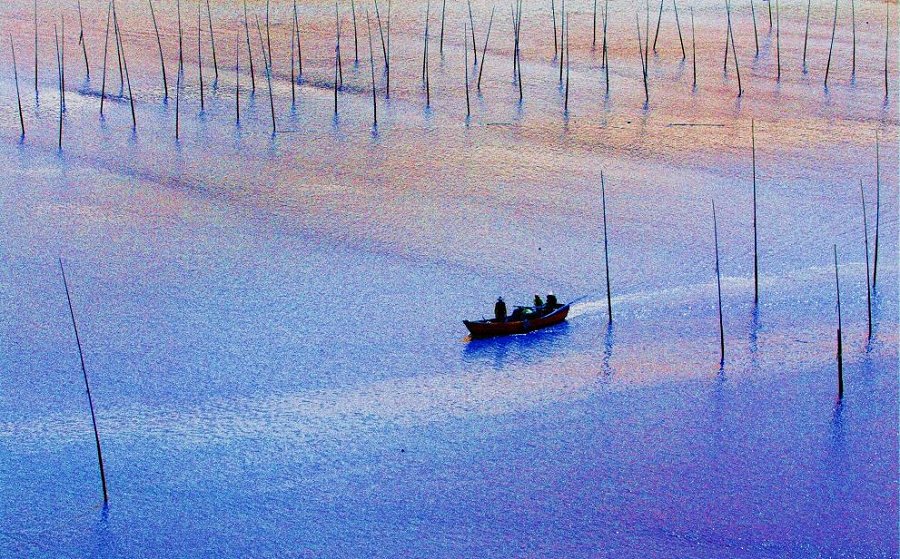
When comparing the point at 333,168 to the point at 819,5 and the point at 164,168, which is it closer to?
the point at 164,168

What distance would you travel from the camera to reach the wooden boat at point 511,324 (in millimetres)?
7004

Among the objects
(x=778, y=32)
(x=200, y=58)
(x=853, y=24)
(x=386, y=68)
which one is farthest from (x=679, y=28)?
(x=200, y=58)

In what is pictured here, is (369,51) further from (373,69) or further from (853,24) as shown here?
(853,24)

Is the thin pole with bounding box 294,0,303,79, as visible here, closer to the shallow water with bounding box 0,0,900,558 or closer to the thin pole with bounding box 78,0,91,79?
the shallow water with bounding box 0,0,900,558

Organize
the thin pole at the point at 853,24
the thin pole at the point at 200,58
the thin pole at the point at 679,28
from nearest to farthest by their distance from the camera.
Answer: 1. the thin pole at the point at 200,58
2. the thin pole at the point at 853,24
3. the thin pole at the point at 679,28

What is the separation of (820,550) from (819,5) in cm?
1261

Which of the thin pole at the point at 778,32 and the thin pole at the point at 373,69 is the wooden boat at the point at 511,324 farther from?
the thin pole at the point at 778,32

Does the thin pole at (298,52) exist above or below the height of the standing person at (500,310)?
above

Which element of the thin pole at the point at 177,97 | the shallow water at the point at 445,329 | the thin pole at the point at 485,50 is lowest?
the shallow water at the point at 445,329

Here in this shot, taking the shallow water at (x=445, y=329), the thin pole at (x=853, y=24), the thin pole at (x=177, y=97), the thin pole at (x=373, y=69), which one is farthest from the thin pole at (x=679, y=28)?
the thin pole at (x=177, y=97)

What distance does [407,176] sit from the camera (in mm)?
10008

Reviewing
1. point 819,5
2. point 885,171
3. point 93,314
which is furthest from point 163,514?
point 819,5

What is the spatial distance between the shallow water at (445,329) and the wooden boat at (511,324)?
0.11 m

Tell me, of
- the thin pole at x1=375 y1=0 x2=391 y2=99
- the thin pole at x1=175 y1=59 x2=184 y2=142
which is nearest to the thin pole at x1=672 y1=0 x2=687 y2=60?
the thin pole at x1=375 y1=0 x2=391 y2=99
